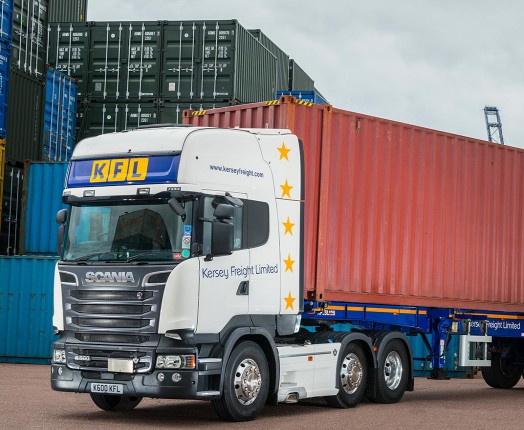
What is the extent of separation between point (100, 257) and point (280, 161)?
2592 millimetres

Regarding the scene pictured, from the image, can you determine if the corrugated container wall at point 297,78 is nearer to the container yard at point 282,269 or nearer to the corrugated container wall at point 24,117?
the corrugated container wall at point 24,117

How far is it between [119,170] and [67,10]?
67.6 ft

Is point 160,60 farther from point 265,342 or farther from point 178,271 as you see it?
point 178,271

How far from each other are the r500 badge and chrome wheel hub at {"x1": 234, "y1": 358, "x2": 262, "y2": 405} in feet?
7.98

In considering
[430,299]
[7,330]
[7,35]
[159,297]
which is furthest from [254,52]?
[159,297]

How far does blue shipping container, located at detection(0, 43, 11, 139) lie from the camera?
23.8 m

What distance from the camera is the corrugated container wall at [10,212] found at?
24.9 metres

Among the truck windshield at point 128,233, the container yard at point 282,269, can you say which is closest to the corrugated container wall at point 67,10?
the container yard at point 282,269

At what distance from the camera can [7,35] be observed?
24.1 metres

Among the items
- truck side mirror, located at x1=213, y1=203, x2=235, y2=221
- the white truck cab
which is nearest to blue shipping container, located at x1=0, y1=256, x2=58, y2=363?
the white truck cab

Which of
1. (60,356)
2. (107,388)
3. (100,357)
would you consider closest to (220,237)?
(100,357)

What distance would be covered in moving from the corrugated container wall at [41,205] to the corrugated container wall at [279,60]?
9180 millimetres

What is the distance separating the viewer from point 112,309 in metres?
11.8

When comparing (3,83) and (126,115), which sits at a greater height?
(3,83)
